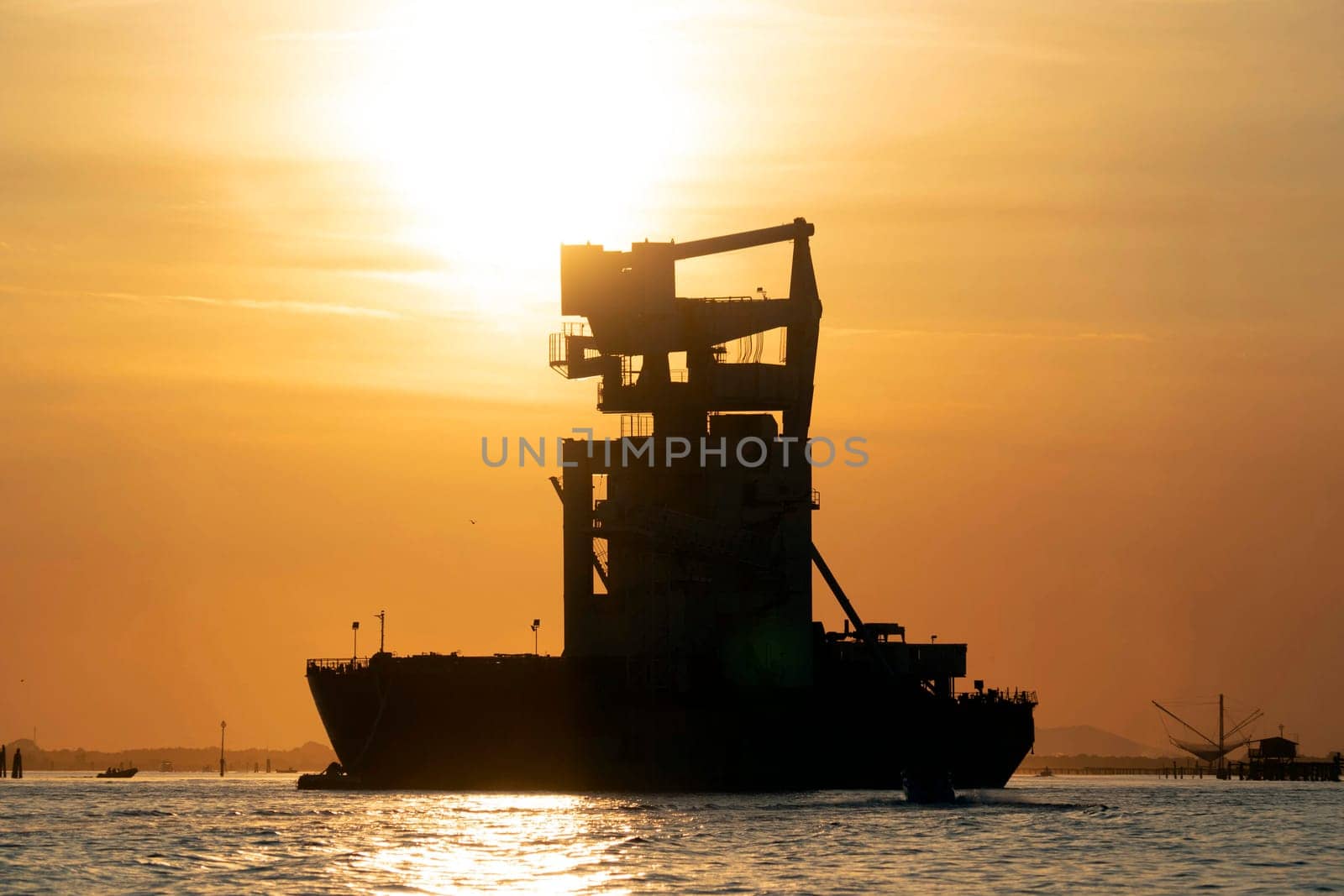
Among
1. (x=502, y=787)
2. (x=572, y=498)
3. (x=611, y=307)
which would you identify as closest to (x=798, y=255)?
(x=611, y=307)

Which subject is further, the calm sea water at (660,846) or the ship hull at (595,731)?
the ship hull at (595,731)

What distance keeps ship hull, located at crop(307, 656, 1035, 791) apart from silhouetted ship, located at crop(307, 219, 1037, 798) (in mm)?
103

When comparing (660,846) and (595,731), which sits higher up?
(595,731)

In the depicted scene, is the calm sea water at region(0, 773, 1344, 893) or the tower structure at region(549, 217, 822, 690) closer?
the calm sea water at region(0, 773, 1344, 893)

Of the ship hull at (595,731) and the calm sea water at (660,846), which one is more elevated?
the ship hull at (595,731)

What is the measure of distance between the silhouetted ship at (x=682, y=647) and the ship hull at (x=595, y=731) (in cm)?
10

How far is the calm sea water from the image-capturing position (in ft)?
212

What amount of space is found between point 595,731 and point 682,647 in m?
6.64

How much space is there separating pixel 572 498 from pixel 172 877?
5083cm

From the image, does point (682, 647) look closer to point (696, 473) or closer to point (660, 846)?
point (696, 473)

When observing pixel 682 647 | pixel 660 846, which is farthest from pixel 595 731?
pixel 660 846

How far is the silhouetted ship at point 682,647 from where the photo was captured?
108562 mm

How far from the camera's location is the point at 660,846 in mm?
74562

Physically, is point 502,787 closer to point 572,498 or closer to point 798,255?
point 572,498
